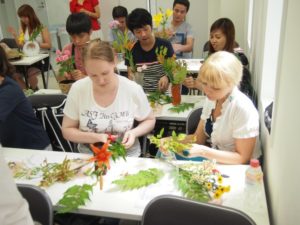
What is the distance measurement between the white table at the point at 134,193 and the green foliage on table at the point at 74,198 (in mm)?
29

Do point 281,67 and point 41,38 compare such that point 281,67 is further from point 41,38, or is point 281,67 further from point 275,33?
point 41,38

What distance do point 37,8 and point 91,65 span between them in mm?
5122

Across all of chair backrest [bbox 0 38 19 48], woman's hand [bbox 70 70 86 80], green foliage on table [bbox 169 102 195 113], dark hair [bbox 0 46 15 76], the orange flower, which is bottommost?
green foliage on table [bbox 169 102 195 113]

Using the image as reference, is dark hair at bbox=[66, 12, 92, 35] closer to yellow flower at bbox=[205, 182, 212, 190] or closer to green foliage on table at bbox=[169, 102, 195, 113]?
green foliage on table at bbox=[169, 102, 195, 113]

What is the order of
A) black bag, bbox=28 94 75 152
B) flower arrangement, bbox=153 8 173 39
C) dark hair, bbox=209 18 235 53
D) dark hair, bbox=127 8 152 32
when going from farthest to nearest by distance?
flower arrangement, bbox=153 8 173 39, dark hair, bbox=209 18 235 53, dark hair, bbox=127 8 152 32, black bag, bbox=28 94 75 152

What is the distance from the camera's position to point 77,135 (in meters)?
1.97

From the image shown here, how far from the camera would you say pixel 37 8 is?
6266mm

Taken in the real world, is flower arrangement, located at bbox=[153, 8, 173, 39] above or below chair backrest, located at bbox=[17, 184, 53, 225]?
above

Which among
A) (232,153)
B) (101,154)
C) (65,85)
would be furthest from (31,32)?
(232,153)

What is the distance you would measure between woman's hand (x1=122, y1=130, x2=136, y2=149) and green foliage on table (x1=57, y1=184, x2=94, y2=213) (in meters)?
0.37

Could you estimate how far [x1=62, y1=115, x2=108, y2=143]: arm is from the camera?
1.87 m

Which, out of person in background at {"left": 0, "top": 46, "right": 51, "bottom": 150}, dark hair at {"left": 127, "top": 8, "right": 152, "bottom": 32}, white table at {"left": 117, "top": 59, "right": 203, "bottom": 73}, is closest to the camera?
person in background at {"left": 0, "top": 46, "right": 51, "bottom": 150}

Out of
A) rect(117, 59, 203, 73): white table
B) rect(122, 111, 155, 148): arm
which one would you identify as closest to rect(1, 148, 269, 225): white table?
rect(122, 111, 155, 148): arm

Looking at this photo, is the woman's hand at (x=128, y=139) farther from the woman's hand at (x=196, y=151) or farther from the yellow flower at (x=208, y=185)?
the yellow flower at (x=208, y=185)
